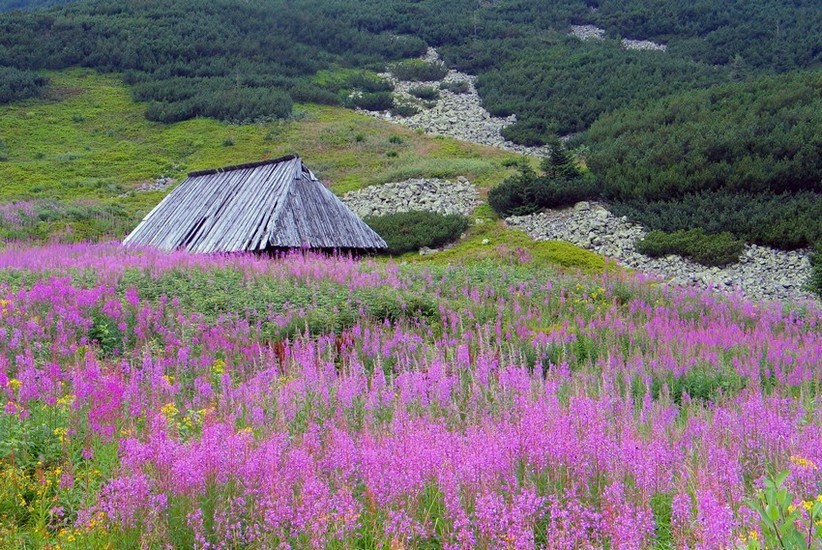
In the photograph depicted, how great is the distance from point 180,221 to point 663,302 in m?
16.3

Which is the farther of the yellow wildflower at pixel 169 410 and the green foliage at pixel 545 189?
the green foliage at pixel 545 189

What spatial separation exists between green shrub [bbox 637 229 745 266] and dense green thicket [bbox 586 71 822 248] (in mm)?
952

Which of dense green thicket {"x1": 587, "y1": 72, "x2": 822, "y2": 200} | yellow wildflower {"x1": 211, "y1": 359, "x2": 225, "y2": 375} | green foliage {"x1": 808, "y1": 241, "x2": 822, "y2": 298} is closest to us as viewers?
yellow wildflower {"x1": 211, "y1": 359, "x2": 225, "y2": 375}

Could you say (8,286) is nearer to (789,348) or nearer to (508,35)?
(789,348)

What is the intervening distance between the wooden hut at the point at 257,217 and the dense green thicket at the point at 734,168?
1172 centimetres

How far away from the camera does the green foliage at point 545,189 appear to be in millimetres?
30750

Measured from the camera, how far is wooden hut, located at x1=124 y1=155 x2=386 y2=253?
20.8 m

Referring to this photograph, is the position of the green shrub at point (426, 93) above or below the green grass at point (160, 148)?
above

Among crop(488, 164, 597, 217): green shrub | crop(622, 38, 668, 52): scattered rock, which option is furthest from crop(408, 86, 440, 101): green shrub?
crop(488, 164, 597, 217): green shrub

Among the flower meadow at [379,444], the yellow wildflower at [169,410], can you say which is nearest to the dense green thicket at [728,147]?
the flower meadow at [379,444]

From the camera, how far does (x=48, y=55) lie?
63.2 meters

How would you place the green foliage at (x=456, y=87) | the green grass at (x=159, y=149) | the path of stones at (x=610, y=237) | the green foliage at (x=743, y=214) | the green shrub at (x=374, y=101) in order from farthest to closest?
the green foliage at (x=456, y=87), the green shrub at (x=374, y=101), the green grass at (x=159, y=149), the green foliage at (x=743, y=214), the path of stones at (x=610, y=237)

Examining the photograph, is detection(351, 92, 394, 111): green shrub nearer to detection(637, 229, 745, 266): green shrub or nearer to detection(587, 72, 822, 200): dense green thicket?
detection(587, 72, 822, 200): dense green thicket

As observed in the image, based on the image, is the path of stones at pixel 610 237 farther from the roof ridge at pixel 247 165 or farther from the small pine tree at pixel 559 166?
the roof ridge at pixel 247 165
